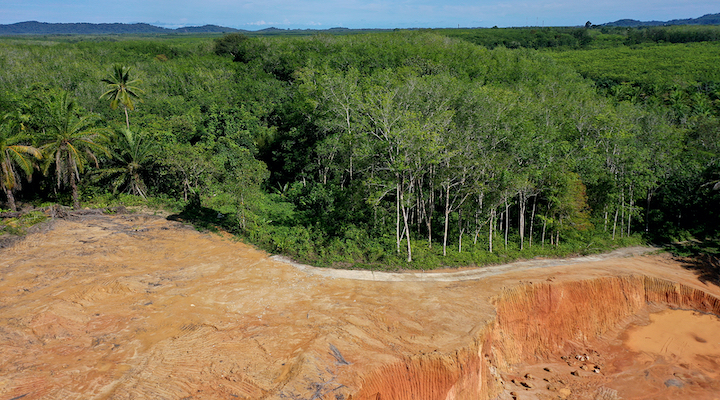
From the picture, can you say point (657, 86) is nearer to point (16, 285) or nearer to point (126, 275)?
point (126, 275)

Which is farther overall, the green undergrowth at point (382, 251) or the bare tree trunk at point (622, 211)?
the bare tree trunk at point (622, 211)

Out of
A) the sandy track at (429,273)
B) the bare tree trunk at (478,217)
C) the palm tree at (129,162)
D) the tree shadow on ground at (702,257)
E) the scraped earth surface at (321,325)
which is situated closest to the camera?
the scraped earth surface at (321,325)

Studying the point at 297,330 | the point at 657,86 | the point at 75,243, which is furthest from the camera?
the point at 657,86

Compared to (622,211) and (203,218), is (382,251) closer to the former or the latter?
(203,218)

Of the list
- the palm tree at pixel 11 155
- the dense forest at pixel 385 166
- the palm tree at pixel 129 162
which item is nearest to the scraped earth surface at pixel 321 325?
the dense forest at pixel 385 166

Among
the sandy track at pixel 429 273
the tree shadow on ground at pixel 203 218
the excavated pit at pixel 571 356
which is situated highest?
the tree shadow on ground at pixel 203 218

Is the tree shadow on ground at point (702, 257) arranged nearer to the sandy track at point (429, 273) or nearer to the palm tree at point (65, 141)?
the sandy track at point (429, 273)

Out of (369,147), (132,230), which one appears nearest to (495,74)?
(369,147)

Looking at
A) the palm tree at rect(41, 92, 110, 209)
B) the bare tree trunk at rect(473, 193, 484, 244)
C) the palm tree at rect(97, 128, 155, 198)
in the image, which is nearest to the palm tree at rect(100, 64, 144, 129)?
the palm tree at rect(97, 128, 155, 198)
